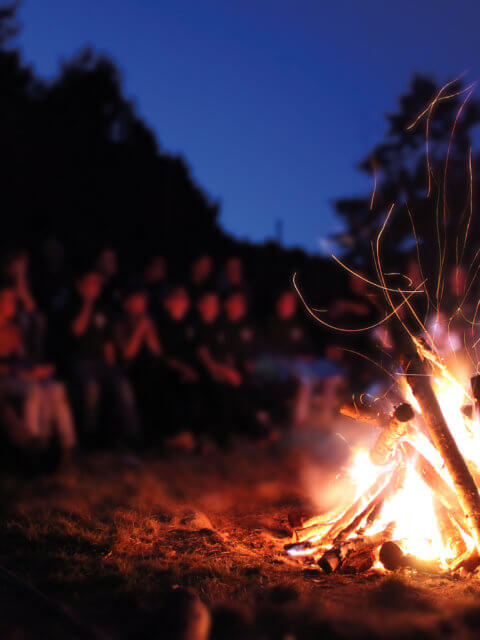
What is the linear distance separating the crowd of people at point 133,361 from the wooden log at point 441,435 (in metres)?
3.59

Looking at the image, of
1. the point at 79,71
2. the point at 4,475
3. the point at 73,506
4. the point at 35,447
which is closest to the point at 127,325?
Answer: the point at 35,447

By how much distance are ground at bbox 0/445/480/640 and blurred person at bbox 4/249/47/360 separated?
198 cm

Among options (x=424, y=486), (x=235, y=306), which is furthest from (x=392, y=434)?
(x=235, y=306)

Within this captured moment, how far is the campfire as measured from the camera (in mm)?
3557

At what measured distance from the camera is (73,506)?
441 cm

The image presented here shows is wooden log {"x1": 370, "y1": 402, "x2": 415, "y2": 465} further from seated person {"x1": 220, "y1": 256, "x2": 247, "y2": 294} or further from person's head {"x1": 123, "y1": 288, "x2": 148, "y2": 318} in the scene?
seated person {"x1": 220, "y1": 256, "x2": 247, "y2": 294}

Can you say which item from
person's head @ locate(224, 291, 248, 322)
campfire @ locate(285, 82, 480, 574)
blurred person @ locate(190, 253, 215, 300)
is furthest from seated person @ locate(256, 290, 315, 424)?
campfire @ locate(285, 82, 480, 574)

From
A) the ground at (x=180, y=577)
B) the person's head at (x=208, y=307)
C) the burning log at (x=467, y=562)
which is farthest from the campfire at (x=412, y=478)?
the person's head at (x=208, y=307)

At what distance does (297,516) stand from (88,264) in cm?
646

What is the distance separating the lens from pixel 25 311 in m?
6.74

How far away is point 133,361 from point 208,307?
1100 millimetres

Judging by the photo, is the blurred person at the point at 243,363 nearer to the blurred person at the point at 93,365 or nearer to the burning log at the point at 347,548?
the blurred person at the point at 93,365

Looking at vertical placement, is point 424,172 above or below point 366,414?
above

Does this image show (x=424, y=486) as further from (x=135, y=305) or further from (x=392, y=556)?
(x=135, y=305)
